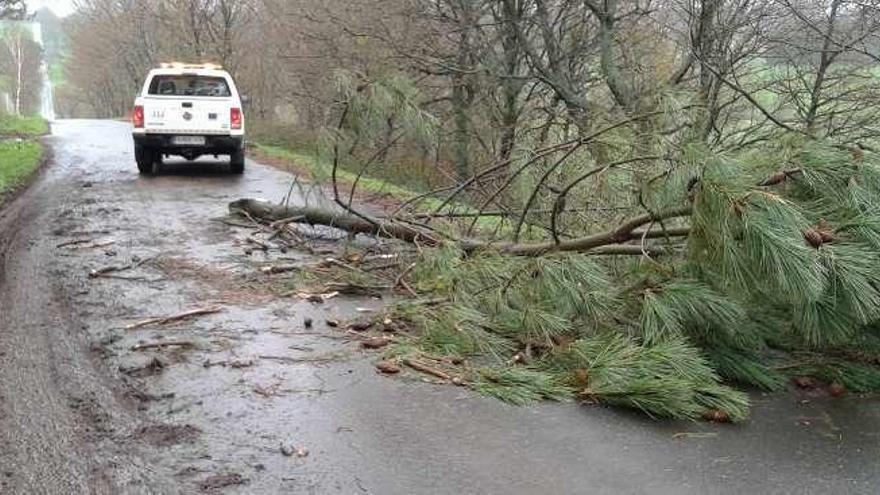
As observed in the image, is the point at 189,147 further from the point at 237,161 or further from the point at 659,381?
the point at 659,381

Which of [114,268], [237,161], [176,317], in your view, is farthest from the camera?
[237,161]

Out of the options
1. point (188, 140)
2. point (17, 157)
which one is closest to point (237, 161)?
point (188, 140)

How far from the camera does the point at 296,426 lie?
417cm

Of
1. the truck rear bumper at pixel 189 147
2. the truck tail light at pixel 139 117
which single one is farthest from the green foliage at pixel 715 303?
the truck tail light at pixel 139 117

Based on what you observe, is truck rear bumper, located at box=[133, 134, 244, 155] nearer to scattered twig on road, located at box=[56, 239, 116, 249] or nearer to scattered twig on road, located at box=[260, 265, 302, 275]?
scattered twig on road, located at box=[56, 239, 116, 249]

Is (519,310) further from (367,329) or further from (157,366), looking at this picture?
(157,366)

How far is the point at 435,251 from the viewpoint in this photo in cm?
647

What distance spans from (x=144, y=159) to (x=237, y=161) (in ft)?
5.37

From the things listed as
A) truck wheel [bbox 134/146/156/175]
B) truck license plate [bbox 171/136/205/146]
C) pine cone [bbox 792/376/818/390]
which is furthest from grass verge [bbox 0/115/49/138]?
pine cone [bbox 792/376/818/390]

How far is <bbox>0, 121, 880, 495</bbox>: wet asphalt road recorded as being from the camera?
3625 millimetres

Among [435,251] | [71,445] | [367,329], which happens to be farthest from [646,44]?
[71,445]

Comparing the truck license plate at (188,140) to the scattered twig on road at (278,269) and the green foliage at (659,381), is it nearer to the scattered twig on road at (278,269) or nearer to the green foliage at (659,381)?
the scattered twig on road at (278,269)

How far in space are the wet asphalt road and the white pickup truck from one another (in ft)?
24.1

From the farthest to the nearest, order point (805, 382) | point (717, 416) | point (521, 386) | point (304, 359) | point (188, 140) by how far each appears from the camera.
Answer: point (188, 140), point (304, 359), point (805, 382), point (521, 386), point (717, 416)
